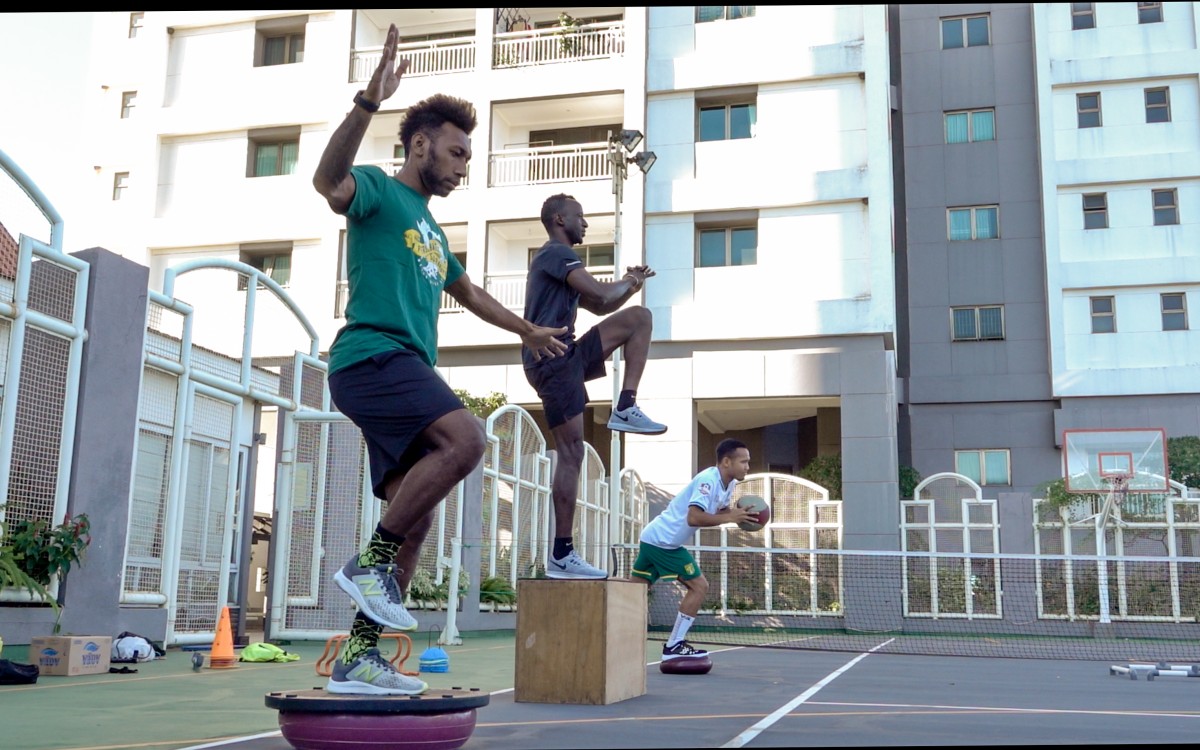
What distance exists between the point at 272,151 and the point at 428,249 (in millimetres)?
27133

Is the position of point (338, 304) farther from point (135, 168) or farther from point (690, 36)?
point (690, 36)

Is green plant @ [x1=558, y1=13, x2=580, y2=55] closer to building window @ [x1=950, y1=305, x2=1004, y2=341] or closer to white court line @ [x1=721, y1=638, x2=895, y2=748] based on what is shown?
building window @ [x1=950, y1=305, x2=1004, y2=341]

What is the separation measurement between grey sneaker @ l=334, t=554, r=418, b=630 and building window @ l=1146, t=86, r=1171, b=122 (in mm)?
33083

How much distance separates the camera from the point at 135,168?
98.5ft

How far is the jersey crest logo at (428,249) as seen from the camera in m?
4.48

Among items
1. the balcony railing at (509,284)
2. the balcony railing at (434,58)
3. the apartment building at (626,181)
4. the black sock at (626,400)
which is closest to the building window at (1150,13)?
the apartment building at (626,181)

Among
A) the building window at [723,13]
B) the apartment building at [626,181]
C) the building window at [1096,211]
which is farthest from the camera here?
the building window at [1096,211]

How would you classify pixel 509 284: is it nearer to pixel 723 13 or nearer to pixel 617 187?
pixel 723 13

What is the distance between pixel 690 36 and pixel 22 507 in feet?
72.9

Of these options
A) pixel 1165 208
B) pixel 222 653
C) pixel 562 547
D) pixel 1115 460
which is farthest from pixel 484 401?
pixel 1165 208

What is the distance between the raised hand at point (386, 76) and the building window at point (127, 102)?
3191cm

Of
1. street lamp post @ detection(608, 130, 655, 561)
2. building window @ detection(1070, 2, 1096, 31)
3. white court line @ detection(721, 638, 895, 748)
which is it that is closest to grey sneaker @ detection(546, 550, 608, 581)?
white court line @ detection(721, 638, 895, 748)

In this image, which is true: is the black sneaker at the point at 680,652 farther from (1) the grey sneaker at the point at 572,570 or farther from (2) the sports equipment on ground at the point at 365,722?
(2) the sports equipment on ground at the point at 365,722

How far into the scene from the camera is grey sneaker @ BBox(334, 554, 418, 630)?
4066mm
